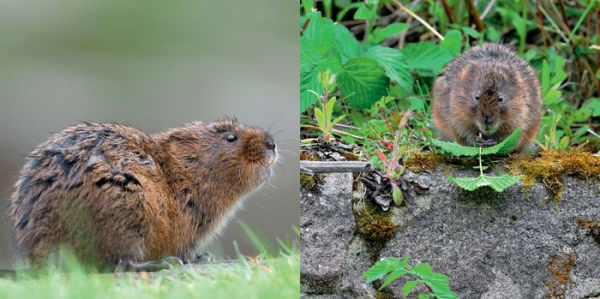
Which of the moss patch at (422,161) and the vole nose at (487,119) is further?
the vole nose at (487,119)

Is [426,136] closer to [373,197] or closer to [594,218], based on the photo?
[373,197]

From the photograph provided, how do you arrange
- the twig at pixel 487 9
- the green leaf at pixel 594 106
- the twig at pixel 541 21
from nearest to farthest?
the green leaf at pixel 594 106, the twig at pixel 541 21, the twig at pixel 487 9

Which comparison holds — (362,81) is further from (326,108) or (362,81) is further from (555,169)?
(555,169)

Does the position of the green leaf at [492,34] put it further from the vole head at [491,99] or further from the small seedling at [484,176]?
the small seedling at [484,176]

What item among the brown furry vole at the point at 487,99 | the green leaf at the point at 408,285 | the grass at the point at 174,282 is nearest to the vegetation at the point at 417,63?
the brown furry vole at the point at 487,99

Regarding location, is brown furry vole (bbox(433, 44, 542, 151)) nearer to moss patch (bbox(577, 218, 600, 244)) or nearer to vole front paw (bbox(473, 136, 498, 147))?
vole front paw (bbox(473, 136, 498, 147))
